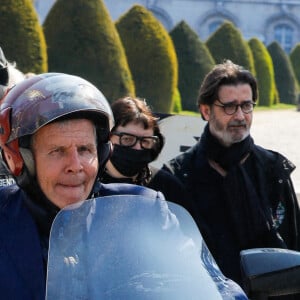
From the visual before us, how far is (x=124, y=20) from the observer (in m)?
20.8

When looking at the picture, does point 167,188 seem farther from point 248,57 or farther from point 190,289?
point 248,57

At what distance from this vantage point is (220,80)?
3.54m

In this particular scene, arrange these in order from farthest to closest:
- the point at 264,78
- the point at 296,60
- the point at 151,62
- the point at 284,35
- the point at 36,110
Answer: the point at 284,35 < the point at 296,60 < the point at 264,78 < the point at 151,62 < the point at 36,110

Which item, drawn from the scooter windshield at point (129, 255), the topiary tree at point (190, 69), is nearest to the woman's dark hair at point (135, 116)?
the scooter windshield at point (129, 255)

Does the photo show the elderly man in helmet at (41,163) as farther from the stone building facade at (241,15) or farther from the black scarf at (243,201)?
the stone building facade at (241,15)

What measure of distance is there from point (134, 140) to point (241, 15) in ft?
181

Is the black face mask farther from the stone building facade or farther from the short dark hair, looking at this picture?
the stone building facade

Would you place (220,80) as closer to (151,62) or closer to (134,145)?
(134,145)

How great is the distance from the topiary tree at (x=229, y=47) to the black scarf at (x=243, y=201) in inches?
928

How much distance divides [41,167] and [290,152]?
519 inches

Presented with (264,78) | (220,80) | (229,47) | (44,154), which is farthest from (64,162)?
(264,78)

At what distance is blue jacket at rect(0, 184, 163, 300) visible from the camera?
6.47ft

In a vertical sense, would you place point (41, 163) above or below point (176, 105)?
above

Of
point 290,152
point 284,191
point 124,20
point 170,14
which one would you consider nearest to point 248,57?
point 124,20
